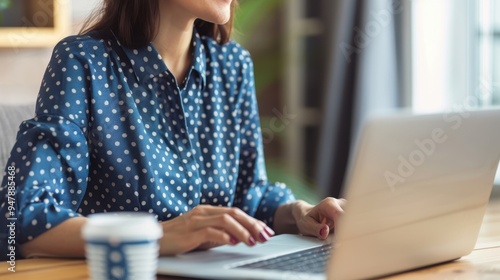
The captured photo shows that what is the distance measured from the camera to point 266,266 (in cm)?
105

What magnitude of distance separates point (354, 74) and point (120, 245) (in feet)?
8.67

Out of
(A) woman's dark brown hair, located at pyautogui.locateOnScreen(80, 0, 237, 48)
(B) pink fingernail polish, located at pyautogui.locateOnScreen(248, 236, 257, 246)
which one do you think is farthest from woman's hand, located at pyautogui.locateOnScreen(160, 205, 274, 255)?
(A) woman's dark brown hair, located at pyautogui.locateOnScreen(80, 0, 237, 48)

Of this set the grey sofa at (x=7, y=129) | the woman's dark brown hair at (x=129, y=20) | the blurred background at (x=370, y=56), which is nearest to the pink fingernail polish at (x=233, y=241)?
the woman's dark brown hair at (x=129, y=20)

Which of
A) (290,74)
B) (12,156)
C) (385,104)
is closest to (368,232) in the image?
(12,156)

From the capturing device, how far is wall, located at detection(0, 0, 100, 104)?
3.13 metres

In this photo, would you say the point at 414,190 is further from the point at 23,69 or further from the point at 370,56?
the point at 23,69

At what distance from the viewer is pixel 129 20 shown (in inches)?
62.1

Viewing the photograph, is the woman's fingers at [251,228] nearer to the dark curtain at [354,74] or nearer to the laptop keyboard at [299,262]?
the laptop keyboard at [299,262]

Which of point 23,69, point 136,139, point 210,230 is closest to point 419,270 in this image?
point 210,230

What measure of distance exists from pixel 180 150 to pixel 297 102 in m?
2.17

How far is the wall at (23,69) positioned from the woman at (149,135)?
156 cm

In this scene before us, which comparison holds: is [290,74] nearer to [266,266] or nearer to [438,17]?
[438,17]

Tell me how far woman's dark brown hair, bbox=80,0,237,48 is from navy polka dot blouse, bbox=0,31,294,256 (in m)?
0.02

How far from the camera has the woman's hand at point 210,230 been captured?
1.07m
